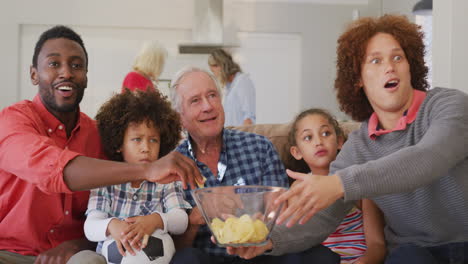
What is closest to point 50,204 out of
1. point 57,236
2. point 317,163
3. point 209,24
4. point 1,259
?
point 57,236

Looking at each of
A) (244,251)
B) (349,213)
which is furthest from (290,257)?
(349,213)

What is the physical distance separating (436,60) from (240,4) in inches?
175

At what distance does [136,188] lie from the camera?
191 cm

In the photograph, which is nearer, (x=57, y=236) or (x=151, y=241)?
(x=151, y=241)

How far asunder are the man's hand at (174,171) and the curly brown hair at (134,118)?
51cm

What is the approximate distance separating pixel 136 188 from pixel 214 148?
39 centimetres

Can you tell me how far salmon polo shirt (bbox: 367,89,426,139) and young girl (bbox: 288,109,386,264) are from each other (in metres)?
0.32

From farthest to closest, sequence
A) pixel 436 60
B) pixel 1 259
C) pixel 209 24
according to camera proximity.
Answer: pixel 209 24 < pixel 436 60 < pixel 1 259

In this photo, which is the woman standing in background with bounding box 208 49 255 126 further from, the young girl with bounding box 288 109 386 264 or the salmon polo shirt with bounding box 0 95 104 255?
the salmon polo shirt with bounding box 0 95 104 255

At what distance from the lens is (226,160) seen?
208 cm

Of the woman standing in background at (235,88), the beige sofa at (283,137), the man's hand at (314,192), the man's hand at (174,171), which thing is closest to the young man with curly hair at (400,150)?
the man's hand at (314,192)

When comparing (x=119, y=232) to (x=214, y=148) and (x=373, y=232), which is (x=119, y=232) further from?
(x=373, y=232)

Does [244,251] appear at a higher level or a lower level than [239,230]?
lower

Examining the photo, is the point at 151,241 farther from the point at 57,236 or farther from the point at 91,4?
the point at 91,4
